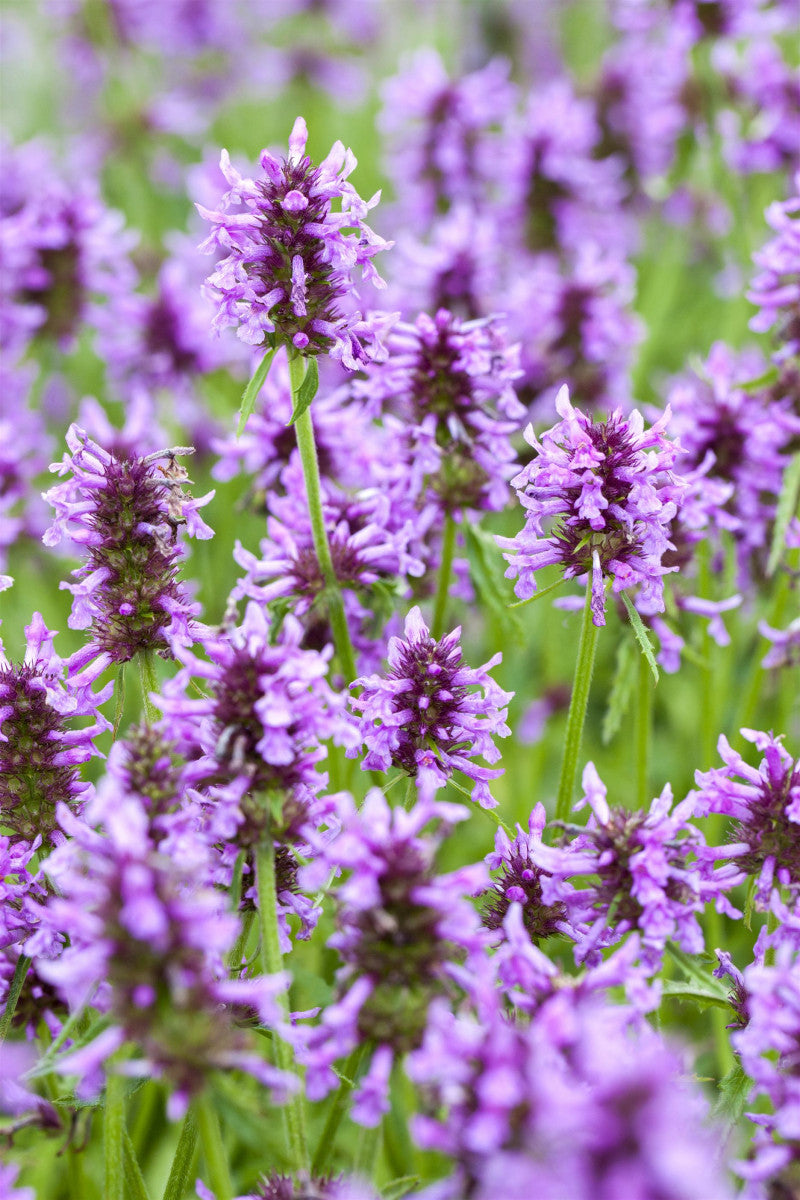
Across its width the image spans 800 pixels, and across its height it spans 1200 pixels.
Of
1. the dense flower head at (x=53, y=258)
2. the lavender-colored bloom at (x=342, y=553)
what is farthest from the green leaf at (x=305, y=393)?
the dense flower head at (x=53, y=258)

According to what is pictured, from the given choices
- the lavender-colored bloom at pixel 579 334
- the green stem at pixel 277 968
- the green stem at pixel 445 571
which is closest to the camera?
the green stem at pixel 277 968

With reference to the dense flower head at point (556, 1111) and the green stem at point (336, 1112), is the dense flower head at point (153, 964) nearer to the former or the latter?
the dense flower head at point (556, 1111)

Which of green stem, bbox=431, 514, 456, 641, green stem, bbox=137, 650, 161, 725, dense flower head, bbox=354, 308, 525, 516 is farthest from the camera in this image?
green stem, bbox=431, 514, 456, 641

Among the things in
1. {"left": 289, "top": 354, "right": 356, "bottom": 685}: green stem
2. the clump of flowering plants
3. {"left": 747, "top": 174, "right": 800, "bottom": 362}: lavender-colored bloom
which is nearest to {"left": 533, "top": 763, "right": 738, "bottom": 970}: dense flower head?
the clump of flowering plants

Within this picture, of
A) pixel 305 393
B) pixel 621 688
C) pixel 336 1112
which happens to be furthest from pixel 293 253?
pixel 336 1112

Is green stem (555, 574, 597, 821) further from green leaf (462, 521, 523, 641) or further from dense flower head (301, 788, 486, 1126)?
dense flower head (301, 788, 486, 1126)

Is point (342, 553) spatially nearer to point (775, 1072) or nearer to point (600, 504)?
point (600, 504)
